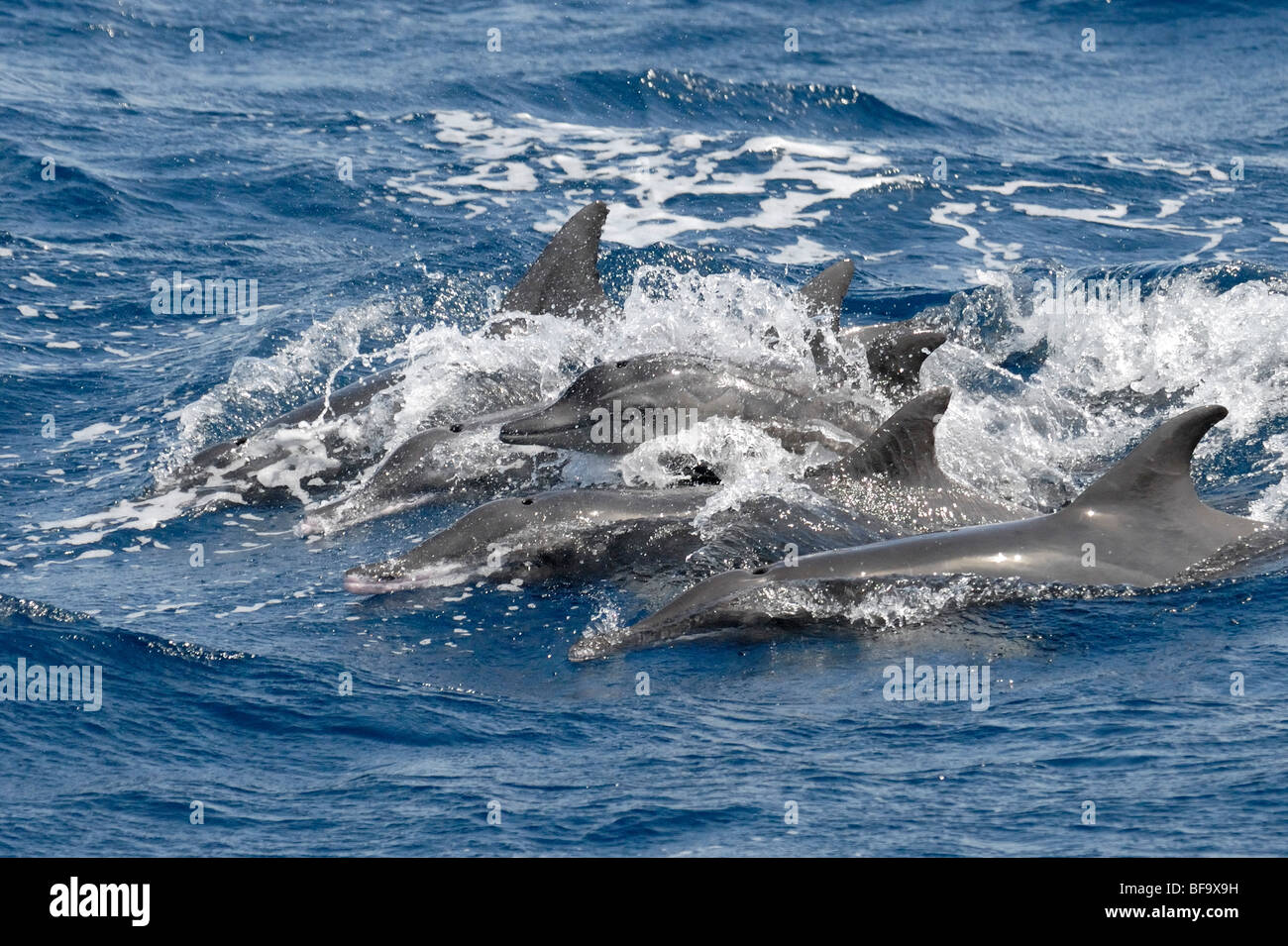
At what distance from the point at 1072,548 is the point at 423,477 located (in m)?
6.06

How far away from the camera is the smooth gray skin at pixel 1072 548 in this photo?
37.6ft

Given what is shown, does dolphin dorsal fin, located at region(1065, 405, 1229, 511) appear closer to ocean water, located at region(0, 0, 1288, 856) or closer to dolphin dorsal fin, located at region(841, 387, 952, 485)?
ocean water, located at region(0, 0, 1288, 856)

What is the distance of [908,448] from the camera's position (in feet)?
41.7

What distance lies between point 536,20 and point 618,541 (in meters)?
23.4

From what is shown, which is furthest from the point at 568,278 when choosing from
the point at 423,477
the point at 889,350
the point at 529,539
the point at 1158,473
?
the point at 1158,473

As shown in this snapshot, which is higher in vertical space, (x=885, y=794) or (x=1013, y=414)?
(x=1013, y=414)

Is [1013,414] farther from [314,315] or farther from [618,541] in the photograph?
[314,315]

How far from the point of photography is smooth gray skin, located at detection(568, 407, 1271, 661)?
1146 cm

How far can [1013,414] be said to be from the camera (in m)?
16.5

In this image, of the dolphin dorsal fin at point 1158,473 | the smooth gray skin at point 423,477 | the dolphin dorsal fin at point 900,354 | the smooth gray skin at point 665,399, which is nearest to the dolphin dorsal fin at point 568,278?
the smooth gray skin at point 423,477

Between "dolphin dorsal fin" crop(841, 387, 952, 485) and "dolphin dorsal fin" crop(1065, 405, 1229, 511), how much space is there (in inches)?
50.2

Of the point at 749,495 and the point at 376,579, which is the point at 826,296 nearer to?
the point at 749,495
